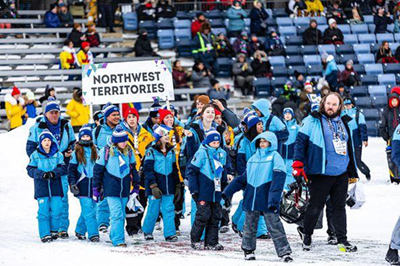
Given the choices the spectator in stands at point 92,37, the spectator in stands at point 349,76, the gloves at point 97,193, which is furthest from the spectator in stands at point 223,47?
the gloves at point 97,193

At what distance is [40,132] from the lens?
481 inches

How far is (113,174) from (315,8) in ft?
62.0

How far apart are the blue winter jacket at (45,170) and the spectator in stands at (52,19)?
47.6 feet

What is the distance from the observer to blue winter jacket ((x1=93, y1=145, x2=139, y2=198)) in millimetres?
11195

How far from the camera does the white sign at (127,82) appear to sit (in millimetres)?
16250

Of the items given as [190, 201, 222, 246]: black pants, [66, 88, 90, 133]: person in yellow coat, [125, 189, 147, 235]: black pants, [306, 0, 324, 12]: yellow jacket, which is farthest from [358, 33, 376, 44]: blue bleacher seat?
[190, 201, 222, 246]: black pants

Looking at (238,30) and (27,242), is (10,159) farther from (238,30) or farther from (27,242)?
(238,30)

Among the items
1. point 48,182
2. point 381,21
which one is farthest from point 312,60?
point 48,182

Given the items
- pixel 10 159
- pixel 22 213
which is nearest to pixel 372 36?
pixel 10 159

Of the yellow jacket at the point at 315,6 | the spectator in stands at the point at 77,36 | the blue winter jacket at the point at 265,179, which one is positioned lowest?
the blue winter jacket at the point at 265,179

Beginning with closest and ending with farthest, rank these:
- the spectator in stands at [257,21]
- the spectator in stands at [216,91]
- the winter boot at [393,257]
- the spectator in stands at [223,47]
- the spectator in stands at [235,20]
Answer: the winter boot at [393,257]
the spectator in stands at [216,91]
the spectator in stands at [223,47]
the spectator in stands at [235,20]
the spectator in stands at [257,21]

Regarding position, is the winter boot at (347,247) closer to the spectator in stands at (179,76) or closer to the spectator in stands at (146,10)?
the spectator in stands at (179,76)

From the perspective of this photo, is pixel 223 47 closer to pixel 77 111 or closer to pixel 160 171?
pixel 77 111

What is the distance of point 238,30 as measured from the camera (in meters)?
26.3
